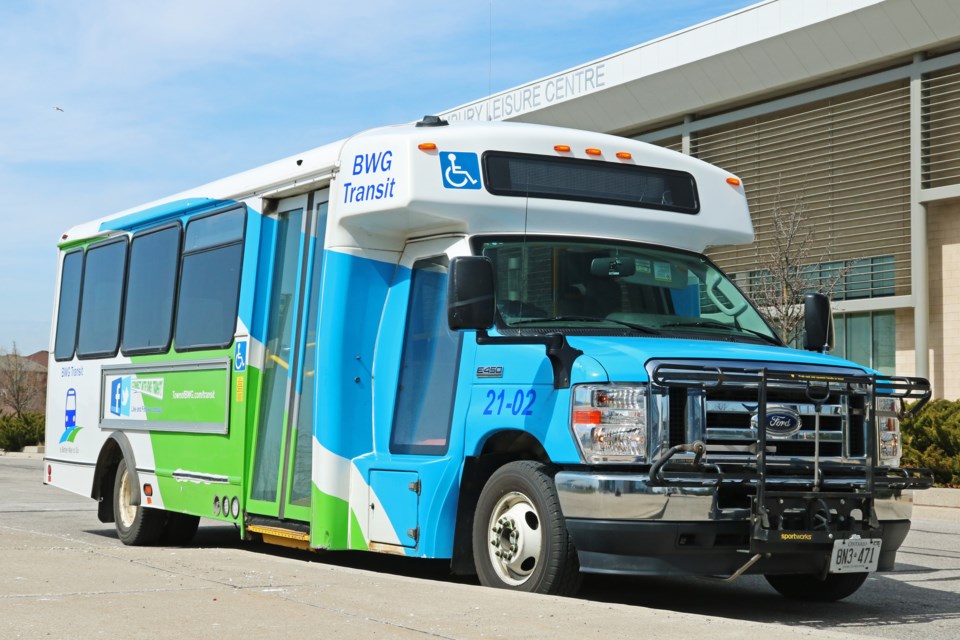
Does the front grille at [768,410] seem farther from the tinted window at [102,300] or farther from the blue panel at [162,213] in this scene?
the tinted window at [102,300]

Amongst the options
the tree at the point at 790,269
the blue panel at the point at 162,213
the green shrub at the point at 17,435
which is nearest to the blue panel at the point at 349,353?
the blue panel at the point at 162,213

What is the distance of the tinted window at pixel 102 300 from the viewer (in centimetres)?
1379

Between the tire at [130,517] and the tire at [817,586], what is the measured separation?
622 cm

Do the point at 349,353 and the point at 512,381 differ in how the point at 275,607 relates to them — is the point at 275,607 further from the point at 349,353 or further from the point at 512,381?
the point at 349,353

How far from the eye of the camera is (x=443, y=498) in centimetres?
869

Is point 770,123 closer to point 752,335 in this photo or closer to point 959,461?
point 959,461

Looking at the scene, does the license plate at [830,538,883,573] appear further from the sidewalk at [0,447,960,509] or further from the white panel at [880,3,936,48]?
the white panel at [880,3,936,48]

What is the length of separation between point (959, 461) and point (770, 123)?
12.5 meters

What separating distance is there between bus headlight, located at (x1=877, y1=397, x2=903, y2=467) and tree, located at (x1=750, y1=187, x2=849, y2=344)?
16672 mm

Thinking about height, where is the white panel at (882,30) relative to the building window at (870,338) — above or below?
above

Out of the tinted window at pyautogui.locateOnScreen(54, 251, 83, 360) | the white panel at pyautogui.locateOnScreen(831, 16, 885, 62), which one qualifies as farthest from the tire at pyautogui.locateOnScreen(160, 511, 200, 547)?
the white panel at pyautogui.locateOnScreen(831, 16, 885, 62)

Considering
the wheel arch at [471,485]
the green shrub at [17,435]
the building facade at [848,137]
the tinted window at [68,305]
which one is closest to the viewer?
the wheel arch at [471,485]

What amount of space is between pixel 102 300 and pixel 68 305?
3.64 feet

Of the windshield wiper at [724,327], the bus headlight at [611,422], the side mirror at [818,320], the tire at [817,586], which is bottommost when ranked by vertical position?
the tire at [817,586]
